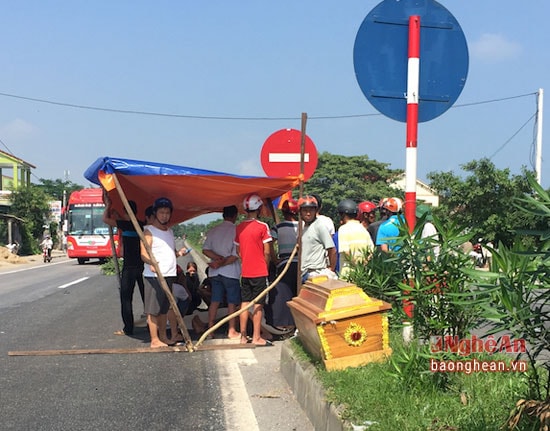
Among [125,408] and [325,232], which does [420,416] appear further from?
[325,232]

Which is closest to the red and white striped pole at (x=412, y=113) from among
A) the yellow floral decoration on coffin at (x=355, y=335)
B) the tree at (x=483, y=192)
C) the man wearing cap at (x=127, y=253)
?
the yellow floral decoration on coffin at (x=355, y=335)

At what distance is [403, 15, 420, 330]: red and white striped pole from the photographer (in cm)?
490

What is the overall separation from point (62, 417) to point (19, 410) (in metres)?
0.43

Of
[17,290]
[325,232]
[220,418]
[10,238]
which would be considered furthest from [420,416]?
[10,238]

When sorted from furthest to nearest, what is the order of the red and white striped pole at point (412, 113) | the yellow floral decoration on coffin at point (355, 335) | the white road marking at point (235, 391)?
the red and white striped pole at point (412, 113)
the yellow floral decoration on coffin at point (355, 335)
the white road marking at point (235, 391)

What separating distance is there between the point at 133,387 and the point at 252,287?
2.07 metres

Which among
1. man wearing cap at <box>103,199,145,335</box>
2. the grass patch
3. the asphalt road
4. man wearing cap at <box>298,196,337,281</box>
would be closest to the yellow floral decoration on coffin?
the grass patch

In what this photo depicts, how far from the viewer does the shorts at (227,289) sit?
7586 millimetres

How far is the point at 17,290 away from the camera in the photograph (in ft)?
49.5

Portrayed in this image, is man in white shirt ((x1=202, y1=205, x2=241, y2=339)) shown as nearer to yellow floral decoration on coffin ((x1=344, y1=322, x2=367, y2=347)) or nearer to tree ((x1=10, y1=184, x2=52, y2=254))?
yellow floral decoration on coffin ((x1=344, y1=322, x2=367, y2=347))

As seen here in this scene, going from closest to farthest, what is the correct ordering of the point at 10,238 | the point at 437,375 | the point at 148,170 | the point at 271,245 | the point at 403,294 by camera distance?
the point at 437,375 → the point at 403,294 → the point at 148,170 → the point at 271,245 → the point at 10,238

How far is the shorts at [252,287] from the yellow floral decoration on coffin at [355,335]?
2.61 metres

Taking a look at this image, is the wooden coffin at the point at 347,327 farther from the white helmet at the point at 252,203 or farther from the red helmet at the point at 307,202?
the white helmet at the point at 252,203

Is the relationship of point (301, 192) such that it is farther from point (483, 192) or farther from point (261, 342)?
point (483, 192)
